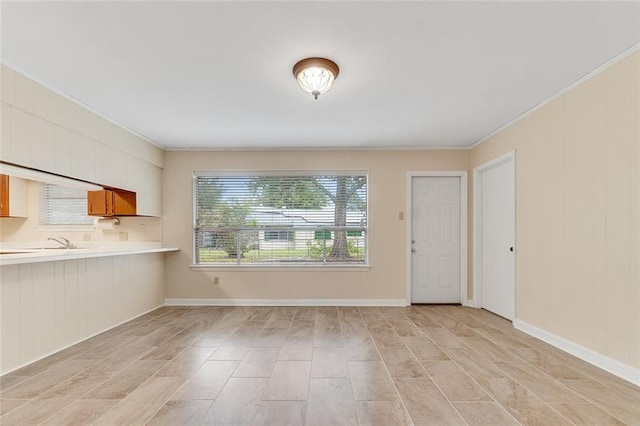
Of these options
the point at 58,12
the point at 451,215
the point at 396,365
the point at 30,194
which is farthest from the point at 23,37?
the point at 451,215

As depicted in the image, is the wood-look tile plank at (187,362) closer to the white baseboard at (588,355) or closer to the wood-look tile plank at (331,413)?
the wood-look tile plank at (331,413)

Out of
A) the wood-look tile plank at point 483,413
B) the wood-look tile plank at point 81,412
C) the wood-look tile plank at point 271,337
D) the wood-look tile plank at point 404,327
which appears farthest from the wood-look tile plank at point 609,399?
the wood-look tile plank at point 81,412

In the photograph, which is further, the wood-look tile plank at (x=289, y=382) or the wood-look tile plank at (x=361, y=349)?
the wood-look tile plank at (x=361, y=349)

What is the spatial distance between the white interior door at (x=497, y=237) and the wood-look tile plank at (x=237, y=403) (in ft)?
10.7

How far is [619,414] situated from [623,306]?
2.87 ft

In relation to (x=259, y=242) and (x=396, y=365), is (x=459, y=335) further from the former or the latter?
(x=259, y=242)

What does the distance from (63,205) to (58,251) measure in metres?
1.14

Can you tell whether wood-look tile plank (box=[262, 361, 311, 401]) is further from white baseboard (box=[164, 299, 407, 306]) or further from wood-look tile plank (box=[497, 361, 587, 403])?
white baseboard (box=[164, 299, 407, 306])

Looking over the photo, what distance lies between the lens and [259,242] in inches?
202

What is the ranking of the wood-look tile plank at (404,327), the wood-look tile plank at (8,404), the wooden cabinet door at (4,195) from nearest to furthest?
the wood-look tile plank at (8,404)
the wood-look tile plank at (404,327)
the wooden cabinet door at (4,195)

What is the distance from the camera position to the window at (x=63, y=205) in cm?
431

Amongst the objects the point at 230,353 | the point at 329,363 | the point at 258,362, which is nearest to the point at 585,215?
the point at 329,363

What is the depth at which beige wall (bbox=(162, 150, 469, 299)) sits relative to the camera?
4.98 meters

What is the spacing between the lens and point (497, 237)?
435cm
